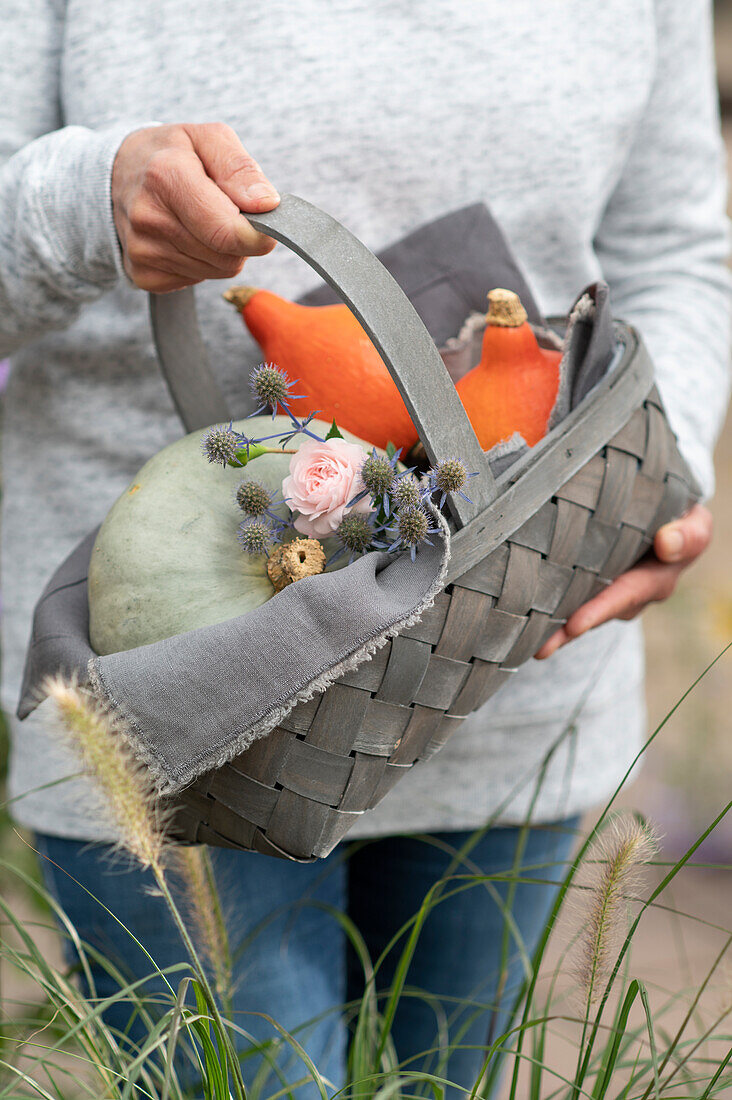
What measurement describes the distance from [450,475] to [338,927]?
0.52 metres

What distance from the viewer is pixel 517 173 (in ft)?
2.21

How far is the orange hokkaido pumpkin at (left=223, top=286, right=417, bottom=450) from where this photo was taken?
1.68 feet

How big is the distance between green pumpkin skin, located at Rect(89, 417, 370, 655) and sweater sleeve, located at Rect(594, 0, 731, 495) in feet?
1.20

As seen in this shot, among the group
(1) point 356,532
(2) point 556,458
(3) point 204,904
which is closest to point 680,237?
(2) point 556,458

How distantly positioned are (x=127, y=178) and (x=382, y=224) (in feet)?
0.83

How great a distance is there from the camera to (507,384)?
522 mm

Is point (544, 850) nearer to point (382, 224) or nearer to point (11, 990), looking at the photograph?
point (382, 224)

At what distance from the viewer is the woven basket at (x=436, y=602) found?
42cm

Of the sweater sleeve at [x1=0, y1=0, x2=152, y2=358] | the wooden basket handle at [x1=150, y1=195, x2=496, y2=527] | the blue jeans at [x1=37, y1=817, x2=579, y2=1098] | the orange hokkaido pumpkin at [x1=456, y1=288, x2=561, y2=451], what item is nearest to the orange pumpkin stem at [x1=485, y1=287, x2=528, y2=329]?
the orange hokkaido pumpkin at [x1=456, y1=288, x2=561, y2=451]

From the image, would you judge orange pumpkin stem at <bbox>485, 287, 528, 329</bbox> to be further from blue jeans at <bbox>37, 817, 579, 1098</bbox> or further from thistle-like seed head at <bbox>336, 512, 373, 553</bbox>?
blue jeans at <bbox>37, 817, 579, 1098</bbox>

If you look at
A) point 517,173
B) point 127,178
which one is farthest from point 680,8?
point 127,178

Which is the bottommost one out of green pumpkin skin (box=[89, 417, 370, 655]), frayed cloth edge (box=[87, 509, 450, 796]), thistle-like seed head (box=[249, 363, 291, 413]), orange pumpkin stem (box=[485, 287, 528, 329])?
frayed cloth edge (box=[87, 509, 450, 796])

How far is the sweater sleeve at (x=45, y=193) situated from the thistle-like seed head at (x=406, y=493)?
0.74 ft

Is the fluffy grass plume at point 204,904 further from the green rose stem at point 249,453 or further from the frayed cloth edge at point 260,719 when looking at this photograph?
the green rose stem at point 249,453
